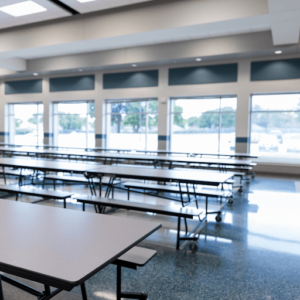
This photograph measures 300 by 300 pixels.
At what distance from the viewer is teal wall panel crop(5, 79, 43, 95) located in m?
11.8

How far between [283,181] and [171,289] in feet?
18.9

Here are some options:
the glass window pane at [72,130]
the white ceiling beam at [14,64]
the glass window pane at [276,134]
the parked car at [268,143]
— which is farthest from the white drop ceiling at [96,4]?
the glass window pane at [72,130]

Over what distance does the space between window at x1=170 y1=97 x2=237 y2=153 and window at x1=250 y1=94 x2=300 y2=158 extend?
26.8 inches

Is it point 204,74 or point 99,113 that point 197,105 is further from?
point 99,113

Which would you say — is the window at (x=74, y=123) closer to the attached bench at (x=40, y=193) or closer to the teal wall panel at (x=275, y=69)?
the teal wall panel at (x=275, y=69)

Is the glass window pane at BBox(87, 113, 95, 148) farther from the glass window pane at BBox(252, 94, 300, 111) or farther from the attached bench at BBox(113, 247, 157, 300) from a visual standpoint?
the attached bench at BBox(113, 247, 157, 300)

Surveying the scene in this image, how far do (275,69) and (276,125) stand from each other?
1.61 m

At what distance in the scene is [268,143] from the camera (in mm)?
8570

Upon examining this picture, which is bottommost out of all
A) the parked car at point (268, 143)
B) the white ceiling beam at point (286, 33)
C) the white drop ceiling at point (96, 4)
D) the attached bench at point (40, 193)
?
the attached bench at point (40, 193)

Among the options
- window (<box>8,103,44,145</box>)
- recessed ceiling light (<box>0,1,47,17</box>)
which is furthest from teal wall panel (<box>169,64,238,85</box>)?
window (<box>8,103,44,145</box>)

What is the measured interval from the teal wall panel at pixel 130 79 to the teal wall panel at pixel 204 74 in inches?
27.2

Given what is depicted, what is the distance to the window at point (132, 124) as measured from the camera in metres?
10.1

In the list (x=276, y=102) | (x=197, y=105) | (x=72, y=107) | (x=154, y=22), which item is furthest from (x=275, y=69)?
(x=72, y=107)

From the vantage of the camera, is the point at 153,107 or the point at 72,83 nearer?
the point at 153,107
